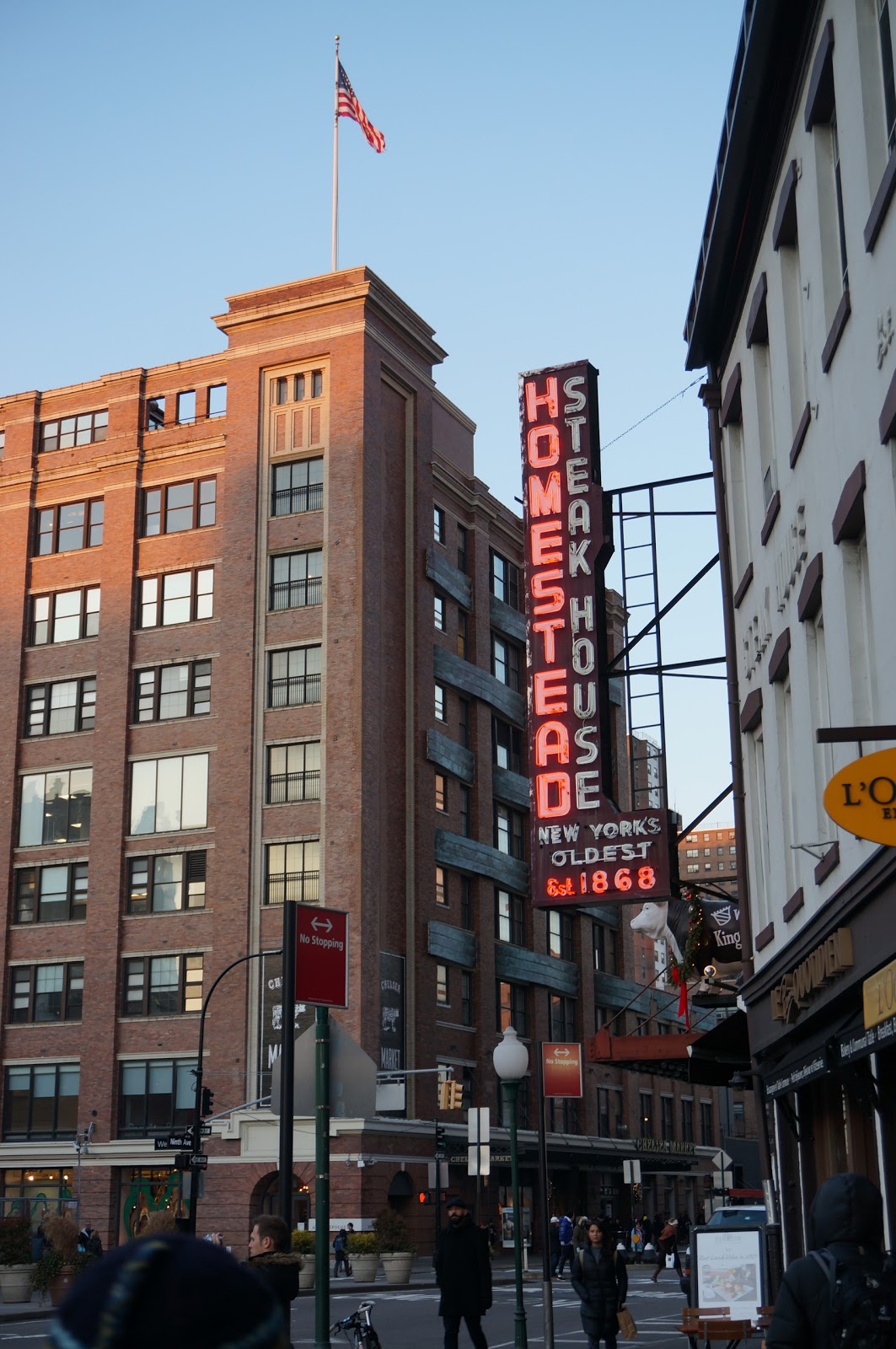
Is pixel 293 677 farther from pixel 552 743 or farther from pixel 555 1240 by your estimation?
pixel 552 743

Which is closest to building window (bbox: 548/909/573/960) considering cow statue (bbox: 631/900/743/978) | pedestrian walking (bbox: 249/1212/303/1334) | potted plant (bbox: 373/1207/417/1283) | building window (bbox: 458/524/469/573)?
building window (bbox: 458/524/469/573)

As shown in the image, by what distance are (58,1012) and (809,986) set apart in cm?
5092

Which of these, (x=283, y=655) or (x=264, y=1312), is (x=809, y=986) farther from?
(x=283, y=655)

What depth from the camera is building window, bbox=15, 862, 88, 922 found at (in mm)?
61969

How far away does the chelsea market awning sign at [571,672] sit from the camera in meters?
26.1

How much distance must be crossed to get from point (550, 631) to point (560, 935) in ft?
161

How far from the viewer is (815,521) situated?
14648mm

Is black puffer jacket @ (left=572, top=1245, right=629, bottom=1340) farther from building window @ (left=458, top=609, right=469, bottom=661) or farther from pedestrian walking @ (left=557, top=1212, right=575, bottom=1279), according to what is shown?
building window @ (left=458, top=609, right=469, bottom=661)

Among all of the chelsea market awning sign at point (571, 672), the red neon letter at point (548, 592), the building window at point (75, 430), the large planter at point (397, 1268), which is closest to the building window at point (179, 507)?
the building window at point (75, 430)

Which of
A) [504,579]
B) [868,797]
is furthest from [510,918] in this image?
[868,797]

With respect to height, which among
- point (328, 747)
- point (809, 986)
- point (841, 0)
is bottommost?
point (809, 986)

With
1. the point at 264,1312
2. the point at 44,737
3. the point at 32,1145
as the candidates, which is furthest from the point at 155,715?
the point at 264,1312

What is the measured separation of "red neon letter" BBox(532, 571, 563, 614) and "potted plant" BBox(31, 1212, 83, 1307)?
12701mm

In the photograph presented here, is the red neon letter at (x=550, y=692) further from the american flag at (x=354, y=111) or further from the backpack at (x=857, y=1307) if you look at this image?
the american flag at (x=354, y=111)
